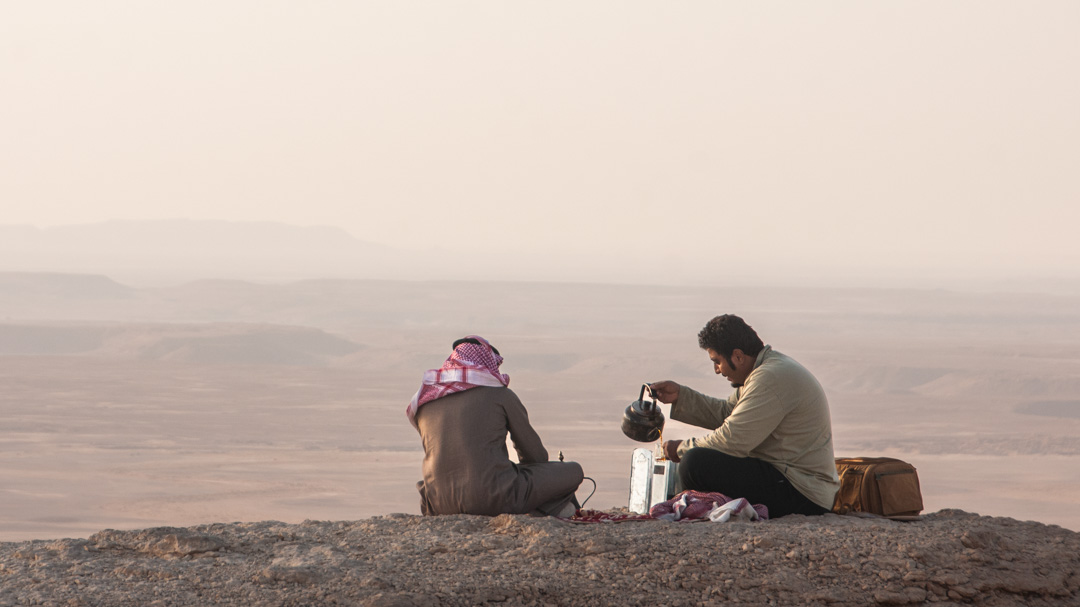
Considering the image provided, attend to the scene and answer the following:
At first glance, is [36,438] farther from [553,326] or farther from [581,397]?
[553,326]

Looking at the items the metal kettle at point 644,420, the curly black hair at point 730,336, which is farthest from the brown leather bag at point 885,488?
the metal kettle at point 644,420

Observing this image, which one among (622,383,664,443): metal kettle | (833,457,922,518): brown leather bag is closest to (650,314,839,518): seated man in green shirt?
(622,383,664,443): metal kettle

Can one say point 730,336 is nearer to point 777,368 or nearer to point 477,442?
point 777,368

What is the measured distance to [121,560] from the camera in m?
5.26

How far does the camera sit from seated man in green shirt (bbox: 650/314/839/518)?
18.9ft

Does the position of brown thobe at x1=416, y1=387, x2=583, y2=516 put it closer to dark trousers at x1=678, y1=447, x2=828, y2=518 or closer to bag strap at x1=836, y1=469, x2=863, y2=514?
dark trousers at x1=678, y1=447, x2=828, y2=518

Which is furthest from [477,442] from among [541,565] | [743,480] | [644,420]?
[743,480]

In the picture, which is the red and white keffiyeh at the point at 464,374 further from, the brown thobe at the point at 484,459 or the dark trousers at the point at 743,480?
the dark trousers at the point at 743,480

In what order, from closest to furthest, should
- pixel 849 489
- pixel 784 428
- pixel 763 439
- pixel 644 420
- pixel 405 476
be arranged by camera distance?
pixel 763 439 < pixel 784 428 < pixel 644 420 < pixel 849 489 < pixel 405 476

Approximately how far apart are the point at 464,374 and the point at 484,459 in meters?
0.41

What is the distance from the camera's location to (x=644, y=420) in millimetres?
6051

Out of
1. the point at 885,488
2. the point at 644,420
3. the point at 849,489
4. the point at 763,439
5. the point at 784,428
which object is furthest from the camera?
the point at 849,489

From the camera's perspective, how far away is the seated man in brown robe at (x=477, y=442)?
18.4 ft

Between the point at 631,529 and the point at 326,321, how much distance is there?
2931 inches
